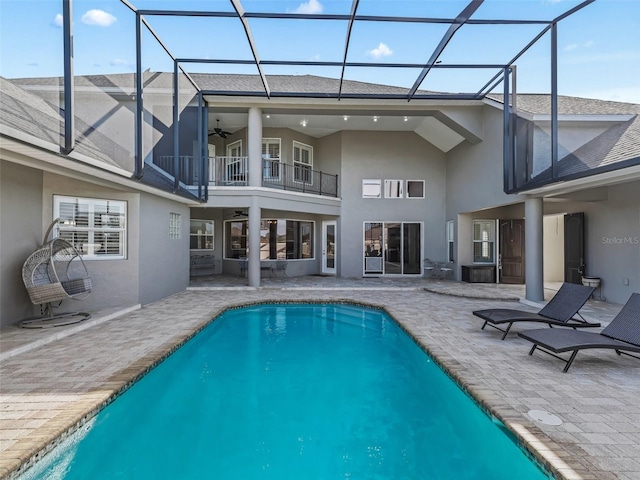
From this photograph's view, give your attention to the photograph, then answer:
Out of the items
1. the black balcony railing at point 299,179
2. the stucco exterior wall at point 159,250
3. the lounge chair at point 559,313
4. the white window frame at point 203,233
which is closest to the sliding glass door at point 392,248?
the black balcony railing at point 299,179

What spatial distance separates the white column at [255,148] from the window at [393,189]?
569cm

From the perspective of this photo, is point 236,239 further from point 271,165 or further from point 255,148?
point 255,148

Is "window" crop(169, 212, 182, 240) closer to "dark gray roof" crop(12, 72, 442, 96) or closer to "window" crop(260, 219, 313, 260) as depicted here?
"dark gray roof" crop(12, 72, 442, 96)

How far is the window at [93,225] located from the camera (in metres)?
Result: 7.12

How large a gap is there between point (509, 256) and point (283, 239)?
896cm

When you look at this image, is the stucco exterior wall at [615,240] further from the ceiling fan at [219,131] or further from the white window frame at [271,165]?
the ceiling fan at [219,131]

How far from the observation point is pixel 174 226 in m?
10.2

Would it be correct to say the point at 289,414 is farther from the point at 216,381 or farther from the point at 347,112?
the point at 347,112

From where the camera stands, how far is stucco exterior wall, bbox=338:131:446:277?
14.1 m

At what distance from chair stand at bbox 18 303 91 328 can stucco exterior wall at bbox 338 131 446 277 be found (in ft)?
30.6

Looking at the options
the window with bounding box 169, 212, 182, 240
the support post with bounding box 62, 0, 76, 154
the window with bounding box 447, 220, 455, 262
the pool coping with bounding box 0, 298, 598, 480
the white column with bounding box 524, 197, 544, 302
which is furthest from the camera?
the window with bounding box 447, 220, 455, 262

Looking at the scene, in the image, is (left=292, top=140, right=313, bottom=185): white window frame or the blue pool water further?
(left=292, top=140, right=313, bottom=185): white window frame

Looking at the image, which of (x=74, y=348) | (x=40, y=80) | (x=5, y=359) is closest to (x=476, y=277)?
(x=74, y=348)

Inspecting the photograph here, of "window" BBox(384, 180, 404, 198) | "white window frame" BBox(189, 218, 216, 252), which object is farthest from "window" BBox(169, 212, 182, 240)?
"window" BBox(384, 180, 404, 198)
